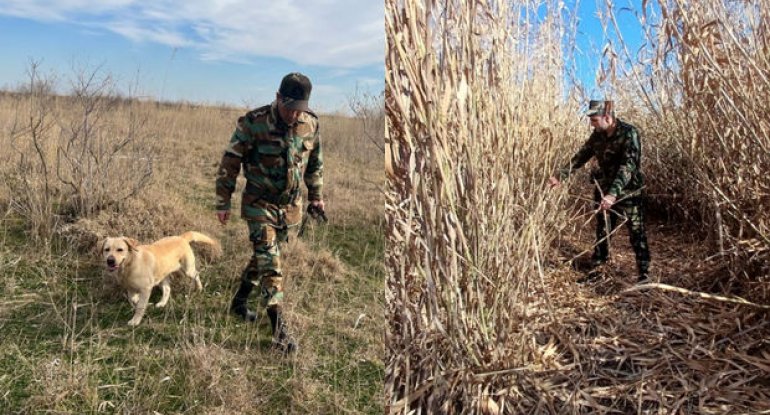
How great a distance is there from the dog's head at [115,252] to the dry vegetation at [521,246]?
5.99ft

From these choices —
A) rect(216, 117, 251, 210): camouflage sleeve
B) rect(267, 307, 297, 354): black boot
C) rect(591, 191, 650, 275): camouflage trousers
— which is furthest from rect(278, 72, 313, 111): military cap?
rect(591, 191, 650, 275): camouflage trousers

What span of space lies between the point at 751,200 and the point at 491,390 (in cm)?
157

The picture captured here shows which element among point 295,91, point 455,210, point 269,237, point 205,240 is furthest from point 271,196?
point 455,210

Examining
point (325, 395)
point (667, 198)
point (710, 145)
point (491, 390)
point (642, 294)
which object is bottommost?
point (325, 395)

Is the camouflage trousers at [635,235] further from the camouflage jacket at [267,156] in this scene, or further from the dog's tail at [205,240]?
the dog's tail at [205,240]

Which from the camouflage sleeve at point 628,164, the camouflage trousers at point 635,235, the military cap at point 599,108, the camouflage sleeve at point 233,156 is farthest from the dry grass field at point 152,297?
the military cap at point 599,108

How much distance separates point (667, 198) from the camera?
165 inches

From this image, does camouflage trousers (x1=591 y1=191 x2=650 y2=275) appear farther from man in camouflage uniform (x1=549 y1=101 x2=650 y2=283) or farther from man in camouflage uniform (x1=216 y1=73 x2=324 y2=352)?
man in camouflage uniform (x1=216 y1=73 x2=324 y2=352)

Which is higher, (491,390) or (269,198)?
(269,198)

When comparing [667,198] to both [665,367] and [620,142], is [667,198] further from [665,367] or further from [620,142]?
→ [665,367]

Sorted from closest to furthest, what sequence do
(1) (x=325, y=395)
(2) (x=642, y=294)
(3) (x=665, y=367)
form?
(3) (x=665, y=367), (1) (x=325, y=395), (2) (x=642, y=294)

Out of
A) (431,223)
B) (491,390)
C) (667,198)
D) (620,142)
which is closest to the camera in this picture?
(431,223)

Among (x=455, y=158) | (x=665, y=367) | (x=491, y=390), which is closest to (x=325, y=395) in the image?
(x=491, y=390)

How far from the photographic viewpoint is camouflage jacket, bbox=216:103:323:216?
2539 millimetres
